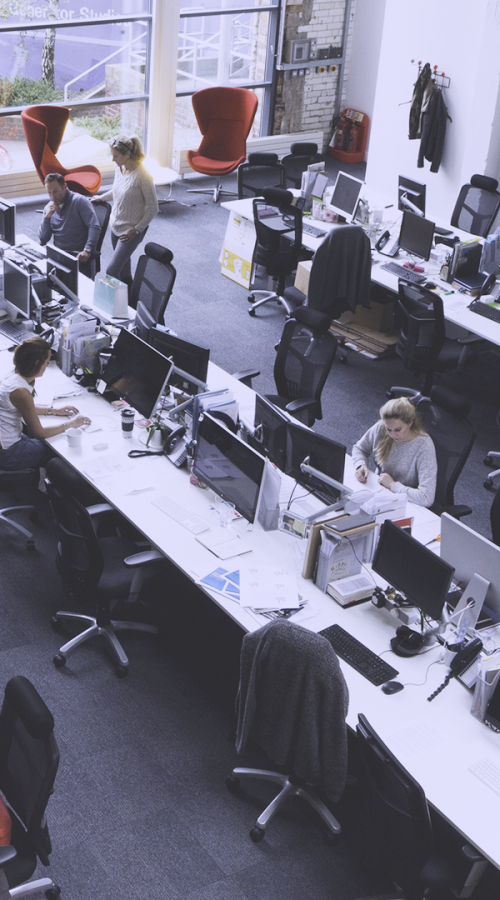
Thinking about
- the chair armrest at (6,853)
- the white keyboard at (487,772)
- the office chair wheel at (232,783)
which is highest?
the white keyboard at (487,772)

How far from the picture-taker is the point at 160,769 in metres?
3.98

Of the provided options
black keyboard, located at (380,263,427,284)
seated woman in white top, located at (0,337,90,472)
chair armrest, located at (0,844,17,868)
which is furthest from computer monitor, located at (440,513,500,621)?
black keyboard, located at (380,263,427,284)

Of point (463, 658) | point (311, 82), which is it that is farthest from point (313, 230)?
point (463, 658)

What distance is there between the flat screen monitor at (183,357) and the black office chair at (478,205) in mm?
4492

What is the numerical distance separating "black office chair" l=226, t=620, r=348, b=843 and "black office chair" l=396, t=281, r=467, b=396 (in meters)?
3.85

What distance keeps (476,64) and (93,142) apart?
4.38 metres

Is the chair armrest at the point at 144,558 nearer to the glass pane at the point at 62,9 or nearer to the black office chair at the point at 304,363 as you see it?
the black office chair at the point at 304,363

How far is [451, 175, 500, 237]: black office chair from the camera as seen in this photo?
8.60m

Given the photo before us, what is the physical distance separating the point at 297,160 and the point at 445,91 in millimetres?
1722

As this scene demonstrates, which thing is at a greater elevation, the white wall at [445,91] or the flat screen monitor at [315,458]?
the white wall at [445,91]

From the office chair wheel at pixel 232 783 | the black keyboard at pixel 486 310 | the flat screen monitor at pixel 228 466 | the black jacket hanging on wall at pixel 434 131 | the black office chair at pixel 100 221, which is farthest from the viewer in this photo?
the black jacket hanging on wall at pixel 434 131

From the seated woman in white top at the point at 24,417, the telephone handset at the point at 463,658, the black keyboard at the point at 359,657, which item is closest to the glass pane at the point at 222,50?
the seated woman in white top at the point at 24,417

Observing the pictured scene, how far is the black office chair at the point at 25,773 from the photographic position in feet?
9.39

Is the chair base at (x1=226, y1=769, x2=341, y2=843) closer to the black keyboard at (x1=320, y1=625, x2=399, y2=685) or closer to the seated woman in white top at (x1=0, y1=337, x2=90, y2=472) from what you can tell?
the black keyboard at (x1=320, y1=625, x2=399, y2=685)
